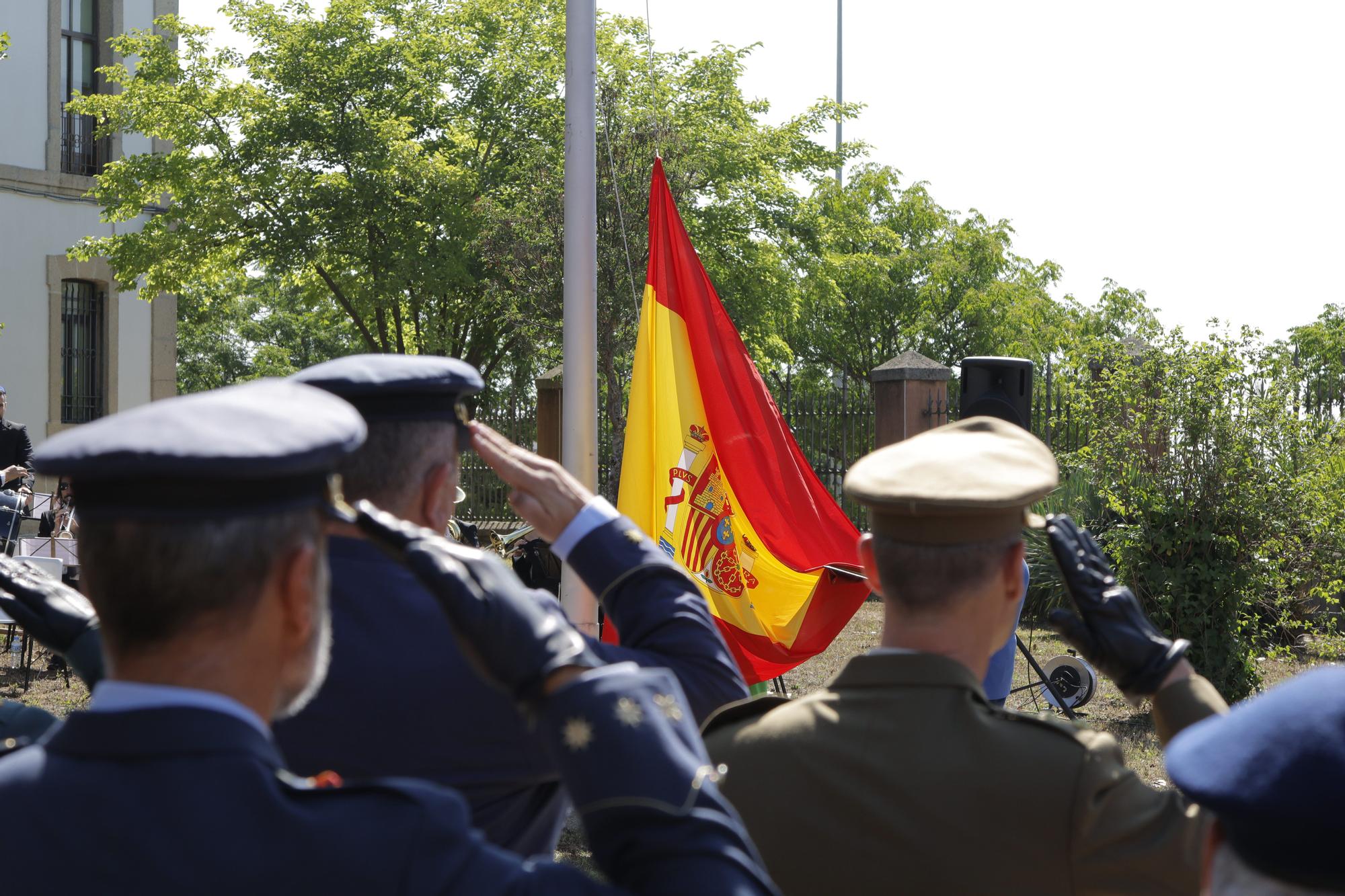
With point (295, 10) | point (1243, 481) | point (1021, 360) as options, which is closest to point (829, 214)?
point (295, 10)

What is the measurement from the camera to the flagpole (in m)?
5.23

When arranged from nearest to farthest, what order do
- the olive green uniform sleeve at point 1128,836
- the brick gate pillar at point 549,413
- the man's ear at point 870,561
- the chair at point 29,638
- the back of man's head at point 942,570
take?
the olive green uniform sleeve at point 1128,836, the back of man's head at point 942,570, the man's ear at point 870,561, the chair at point 29,638, the brick gate pillar at point 549,413

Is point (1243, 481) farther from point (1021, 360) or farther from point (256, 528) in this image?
point (256, 528)

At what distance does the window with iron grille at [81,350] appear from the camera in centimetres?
2348

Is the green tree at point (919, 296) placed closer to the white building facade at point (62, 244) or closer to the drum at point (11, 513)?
the white building facade at point (62, 244)

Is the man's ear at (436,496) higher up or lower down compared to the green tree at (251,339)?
lower down

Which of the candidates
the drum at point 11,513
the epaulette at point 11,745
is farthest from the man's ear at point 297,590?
the drum at point 11,513

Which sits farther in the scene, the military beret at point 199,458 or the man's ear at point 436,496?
the man's ear at point 436,496

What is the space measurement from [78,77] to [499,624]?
26.2 meters

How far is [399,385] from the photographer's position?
1.92 meters

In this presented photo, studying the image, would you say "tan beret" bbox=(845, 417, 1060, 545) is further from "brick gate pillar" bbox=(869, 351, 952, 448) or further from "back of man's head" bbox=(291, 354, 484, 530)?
"brick gate pillar" bbox=(869, 351, 952, 448)

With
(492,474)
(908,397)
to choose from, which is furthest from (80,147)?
(908,397)

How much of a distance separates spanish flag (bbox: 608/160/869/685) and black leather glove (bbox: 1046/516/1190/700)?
3914 millimetres

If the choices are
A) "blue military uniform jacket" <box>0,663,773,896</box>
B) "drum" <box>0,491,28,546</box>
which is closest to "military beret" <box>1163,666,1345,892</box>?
"blue military uniform jacket" <box>0,663,773,896</box>
